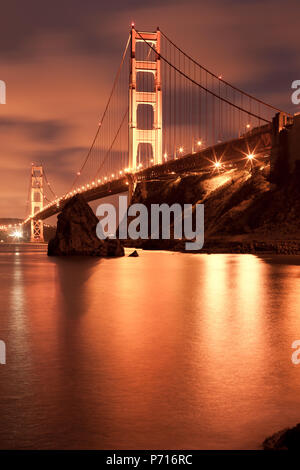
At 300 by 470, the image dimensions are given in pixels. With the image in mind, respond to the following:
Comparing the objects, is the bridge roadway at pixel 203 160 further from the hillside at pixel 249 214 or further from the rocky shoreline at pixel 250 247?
the rocky shoreline at pixel 250 247

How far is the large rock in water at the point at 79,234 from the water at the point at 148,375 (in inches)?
956

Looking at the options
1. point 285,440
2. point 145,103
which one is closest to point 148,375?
point 285,440

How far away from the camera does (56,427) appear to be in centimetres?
382

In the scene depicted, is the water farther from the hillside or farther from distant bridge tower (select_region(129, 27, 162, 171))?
distant bridge tower (select_region(129, 27, 162, 171))

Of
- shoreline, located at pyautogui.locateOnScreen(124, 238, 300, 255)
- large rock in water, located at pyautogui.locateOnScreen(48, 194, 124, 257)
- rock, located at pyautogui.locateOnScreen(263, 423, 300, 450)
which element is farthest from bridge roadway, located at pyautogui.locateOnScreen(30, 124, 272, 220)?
rock, located at pyautogui.locateOnScreen(263, 423, 300, 450)

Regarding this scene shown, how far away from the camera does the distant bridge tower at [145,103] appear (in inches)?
2781

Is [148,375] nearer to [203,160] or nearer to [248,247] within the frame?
[248,247]

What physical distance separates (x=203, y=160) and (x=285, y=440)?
57.0 meters

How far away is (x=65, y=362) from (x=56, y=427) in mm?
2078

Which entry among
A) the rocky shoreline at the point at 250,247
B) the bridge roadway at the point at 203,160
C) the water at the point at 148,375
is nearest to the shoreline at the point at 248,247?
the rocky shoreline at the point at 250,247

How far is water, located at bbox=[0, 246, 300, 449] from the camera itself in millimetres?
3752

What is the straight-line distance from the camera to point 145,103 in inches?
2835

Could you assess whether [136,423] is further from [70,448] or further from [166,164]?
[166,164]

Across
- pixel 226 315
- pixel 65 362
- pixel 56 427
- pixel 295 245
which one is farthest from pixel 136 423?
pixel 295 245
